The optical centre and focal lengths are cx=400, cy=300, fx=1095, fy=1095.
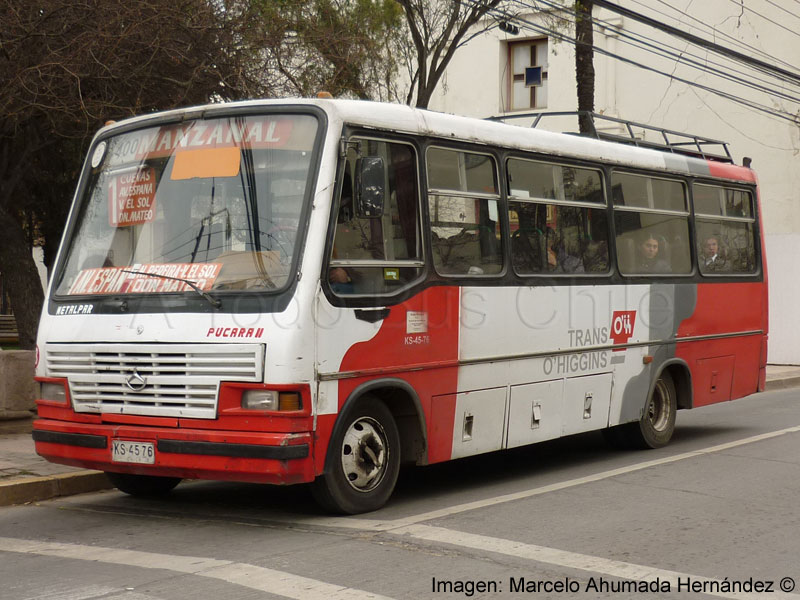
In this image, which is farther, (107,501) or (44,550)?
(107,501)

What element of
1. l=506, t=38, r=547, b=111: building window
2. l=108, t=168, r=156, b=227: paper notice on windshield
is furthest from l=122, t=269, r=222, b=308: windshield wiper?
l=506, t=38, r=547, b=111: building window

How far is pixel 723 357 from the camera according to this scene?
11.8 meters

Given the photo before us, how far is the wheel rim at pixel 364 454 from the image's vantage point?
23.9 feet

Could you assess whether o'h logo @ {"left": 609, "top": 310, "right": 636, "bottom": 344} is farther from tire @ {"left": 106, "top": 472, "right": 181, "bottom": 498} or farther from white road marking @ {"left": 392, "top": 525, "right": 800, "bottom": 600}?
tire @ {"left": 106, "top": 472, "right": 181, "bottom": 498}

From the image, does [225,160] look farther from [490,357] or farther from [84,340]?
[490,357]

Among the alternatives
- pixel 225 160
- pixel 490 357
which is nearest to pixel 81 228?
pixel 225 160

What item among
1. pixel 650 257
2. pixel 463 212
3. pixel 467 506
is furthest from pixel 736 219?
pixel 467 506

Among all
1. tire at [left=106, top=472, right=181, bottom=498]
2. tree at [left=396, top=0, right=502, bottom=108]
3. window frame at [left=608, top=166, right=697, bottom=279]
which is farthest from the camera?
tree at [left=396, top=0, right=502, bottom=108]

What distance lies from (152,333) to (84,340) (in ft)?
2.06

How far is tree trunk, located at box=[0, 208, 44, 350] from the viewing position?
47.8 feet

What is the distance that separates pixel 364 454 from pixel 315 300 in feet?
3.94

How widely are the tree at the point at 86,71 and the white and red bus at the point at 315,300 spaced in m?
5.07

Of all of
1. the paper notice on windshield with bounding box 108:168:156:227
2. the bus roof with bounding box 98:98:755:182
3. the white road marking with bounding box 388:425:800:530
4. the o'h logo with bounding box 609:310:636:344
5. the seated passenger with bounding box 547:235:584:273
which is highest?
the bus roof with bounding box 98:98:755:182

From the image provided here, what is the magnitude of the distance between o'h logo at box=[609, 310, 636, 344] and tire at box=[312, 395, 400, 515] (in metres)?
3.14
